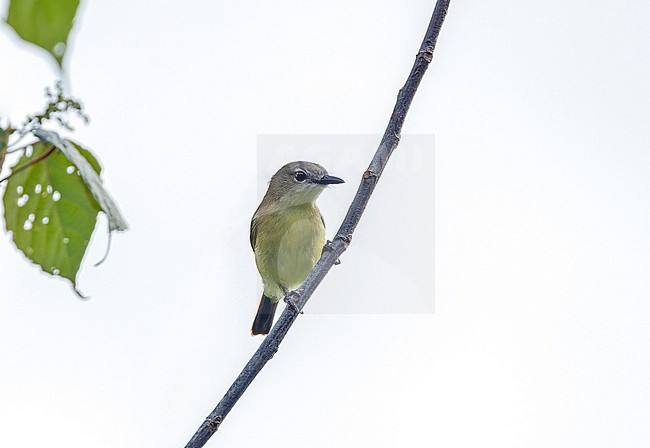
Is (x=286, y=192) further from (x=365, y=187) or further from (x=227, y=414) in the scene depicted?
(x=227, y=414)

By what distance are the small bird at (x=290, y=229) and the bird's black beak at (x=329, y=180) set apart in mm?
23

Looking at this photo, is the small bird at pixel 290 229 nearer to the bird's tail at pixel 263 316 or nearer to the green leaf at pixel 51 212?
the bird's tail at pixel 263 316

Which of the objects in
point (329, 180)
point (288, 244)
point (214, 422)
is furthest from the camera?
point (288, 244)

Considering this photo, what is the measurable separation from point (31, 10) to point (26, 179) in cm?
55

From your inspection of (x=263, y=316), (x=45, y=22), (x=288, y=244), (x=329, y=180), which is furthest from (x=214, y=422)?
(x=263, y=316)

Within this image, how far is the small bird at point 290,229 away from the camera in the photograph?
5.71 metres

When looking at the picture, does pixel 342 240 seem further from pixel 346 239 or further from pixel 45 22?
pixel 45 22

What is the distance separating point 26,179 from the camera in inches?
54.4

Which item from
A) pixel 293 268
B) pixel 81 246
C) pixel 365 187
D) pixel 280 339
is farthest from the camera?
pixel 293 268

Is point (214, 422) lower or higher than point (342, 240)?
lower

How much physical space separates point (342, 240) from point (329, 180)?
2.71 metres

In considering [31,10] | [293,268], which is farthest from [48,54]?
[293,268]

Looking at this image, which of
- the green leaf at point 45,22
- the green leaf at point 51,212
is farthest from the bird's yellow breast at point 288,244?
the green leaf at point 45,22

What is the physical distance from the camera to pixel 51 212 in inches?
53.7
